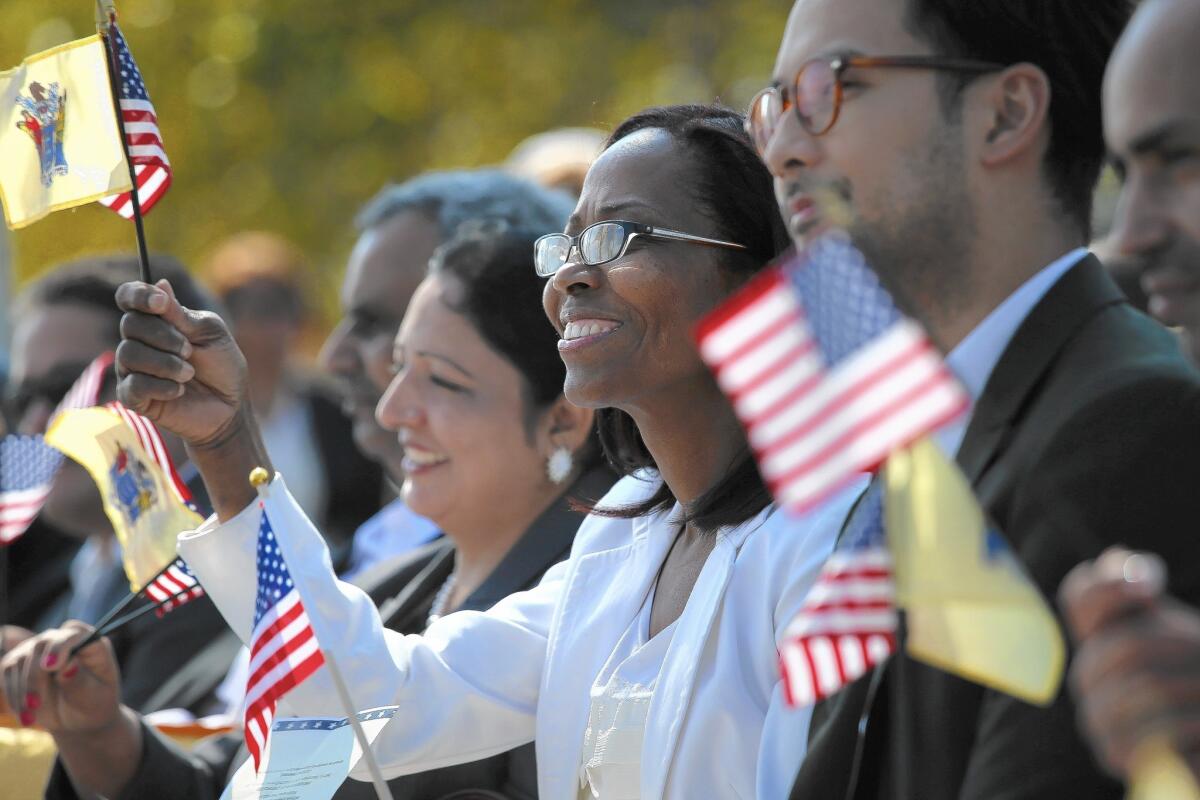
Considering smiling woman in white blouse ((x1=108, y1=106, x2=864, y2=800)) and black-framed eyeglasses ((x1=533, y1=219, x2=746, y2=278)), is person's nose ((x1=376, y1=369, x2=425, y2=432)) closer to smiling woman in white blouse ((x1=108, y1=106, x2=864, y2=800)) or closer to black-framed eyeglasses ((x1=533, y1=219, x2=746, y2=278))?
smiling woman in white blouse ((x1=108, y1=106, x2=864, y2=800))

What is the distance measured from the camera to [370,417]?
4918 mm

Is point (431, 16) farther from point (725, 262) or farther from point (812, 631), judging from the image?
point (812, 631)

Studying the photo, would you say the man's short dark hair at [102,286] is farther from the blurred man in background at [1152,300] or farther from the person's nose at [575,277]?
the blurred man in background at [1152,300]

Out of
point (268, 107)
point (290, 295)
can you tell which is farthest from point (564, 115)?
point (290, 295)

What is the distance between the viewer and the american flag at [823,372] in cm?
173

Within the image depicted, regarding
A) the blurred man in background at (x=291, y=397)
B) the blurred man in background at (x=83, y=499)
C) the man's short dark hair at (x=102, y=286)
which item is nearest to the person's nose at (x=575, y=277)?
the blurred man in background at (x=83, y=499)

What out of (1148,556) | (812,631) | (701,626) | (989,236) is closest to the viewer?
(1148,556)

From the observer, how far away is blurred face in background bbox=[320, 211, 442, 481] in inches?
187

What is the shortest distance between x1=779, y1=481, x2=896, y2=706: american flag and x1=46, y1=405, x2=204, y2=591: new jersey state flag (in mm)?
1674

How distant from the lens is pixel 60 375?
514 centimetres

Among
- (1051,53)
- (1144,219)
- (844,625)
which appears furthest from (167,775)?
(1144,219)

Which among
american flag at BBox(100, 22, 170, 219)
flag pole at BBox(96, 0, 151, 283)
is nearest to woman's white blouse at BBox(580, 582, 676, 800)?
flag pole at BBox(96, 0, 151, 283)

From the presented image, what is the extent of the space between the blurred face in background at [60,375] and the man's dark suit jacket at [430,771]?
4.45ft

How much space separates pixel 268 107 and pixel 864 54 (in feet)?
34.9
